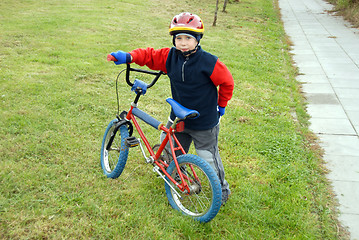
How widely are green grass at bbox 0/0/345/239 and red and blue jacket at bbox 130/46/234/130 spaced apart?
107 centimetres

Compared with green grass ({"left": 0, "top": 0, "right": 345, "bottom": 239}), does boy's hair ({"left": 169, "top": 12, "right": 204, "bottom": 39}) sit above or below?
above

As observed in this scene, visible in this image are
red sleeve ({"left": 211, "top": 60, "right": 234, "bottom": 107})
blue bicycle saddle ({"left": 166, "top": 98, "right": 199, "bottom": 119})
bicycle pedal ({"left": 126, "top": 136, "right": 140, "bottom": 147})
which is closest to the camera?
blue bicycle saddle ({"left": 166, "top": 98, "right": 199, "bottom": 119})

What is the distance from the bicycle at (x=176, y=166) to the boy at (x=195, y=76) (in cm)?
16

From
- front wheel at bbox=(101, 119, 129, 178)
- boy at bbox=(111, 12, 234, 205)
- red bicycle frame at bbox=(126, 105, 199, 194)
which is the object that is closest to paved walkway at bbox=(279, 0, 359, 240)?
boy at bbox=(111, 12, 234, 205)

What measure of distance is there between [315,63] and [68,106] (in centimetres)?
713

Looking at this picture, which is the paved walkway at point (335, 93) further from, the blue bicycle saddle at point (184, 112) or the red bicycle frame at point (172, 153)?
the blue bicycle saddle at point (184, 112)

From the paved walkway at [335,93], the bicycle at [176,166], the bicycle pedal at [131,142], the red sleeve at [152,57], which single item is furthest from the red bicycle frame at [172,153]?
the paved walkway at [335,93]

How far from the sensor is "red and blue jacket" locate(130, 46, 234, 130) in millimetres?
2861

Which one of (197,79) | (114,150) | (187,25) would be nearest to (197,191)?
(197,79)

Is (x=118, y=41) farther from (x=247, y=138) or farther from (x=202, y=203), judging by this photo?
(x=202, y=203)

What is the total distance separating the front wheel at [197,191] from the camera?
2.79 metres

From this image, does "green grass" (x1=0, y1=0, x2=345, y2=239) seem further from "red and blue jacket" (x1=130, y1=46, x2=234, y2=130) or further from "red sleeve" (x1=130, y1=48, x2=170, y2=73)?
"red sleeve" (x1=130, y1=48, x2=170, y2=73)

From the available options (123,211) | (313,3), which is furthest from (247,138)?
(313,3)

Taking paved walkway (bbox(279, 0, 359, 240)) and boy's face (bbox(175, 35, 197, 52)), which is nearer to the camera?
boy's face (bbox(175, 35, 197, 52))
